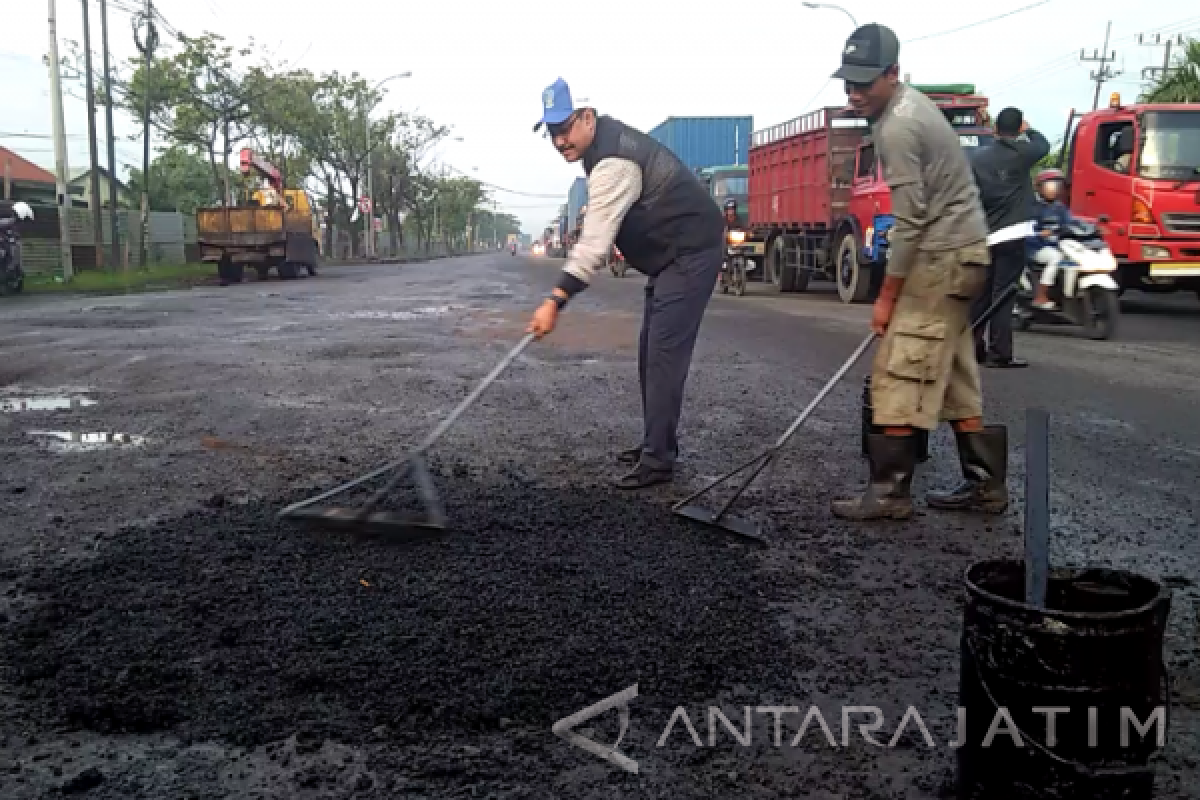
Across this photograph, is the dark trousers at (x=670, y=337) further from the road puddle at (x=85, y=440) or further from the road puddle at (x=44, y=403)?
the road puddle at (x=44, y=403)

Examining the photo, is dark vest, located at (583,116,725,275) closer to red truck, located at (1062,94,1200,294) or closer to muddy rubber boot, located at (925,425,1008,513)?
muddy rubber boot, located at (925,425,1008,513)

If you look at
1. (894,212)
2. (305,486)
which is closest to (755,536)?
(894,212)

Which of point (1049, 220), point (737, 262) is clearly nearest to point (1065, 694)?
point (1049, 220)

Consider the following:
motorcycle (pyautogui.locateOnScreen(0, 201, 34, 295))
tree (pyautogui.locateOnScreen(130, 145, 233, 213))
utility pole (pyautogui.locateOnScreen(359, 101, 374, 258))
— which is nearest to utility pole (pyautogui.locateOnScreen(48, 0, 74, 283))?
motorcycle (pyautogui.locateOnScreen(0, 201, 34, 295))

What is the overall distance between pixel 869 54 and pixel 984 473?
1.72 m

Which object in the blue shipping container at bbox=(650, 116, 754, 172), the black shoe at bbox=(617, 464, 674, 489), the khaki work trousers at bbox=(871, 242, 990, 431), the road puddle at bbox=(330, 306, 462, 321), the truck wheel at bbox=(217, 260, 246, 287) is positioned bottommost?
the black shoe at bbox=(617, 464, 674, 489)

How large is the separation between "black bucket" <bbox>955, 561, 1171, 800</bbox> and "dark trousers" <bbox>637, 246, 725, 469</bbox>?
2700mm

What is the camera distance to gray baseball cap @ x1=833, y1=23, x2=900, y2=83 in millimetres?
3763

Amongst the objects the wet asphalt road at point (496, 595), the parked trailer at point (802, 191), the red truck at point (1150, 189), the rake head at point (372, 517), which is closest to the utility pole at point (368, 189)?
the parked trailer at point (802, 191)

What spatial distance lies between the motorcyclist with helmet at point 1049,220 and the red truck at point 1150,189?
3.85m

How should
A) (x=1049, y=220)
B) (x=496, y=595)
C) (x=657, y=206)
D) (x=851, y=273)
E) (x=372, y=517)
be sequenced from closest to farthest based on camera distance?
(x=496, y=595) < (x=372, y=517) < (x=657, y=206) < (x=1049, y=220) < (x=851, y=273)

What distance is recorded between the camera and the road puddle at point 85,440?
5.36m

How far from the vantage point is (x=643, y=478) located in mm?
4555

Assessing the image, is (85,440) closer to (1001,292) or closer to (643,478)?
(643,478)
